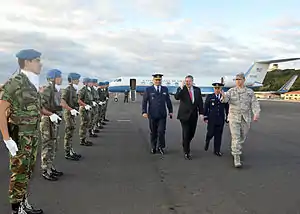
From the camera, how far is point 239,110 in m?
7.71

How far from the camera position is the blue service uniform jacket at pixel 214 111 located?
30.0 ft

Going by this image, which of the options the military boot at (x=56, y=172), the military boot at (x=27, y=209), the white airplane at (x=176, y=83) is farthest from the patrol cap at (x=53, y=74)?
the white airplane at (x=176, y=83)

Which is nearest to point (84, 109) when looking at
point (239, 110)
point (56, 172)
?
point (56, 172)

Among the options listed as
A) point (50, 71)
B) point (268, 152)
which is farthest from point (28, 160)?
point (268, 152)

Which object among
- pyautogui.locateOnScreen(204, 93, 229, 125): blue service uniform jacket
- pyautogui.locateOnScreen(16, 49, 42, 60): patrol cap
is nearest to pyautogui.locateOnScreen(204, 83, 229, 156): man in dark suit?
pyautogui.locateOnScreen(204, 93, 229, 125): blue service uniform jacket

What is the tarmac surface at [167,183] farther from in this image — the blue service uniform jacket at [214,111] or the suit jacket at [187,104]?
the suit jacket at [187,104]

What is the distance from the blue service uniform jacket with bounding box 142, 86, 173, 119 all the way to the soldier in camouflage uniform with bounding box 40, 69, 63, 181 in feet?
10.3

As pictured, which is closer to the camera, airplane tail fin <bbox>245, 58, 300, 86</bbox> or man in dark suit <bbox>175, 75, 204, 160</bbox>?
man in dark suit <bbox>175, 75, 204, 160</bbox>

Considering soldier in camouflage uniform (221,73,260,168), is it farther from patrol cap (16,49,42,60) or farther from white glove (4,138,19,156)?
white glove (4,138,19,156)

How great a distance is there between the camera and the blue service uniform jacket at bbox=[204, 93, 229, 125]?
30.0 ft

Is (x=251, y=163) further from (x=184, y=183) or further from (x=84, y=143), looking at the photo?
(x=84, y=143)

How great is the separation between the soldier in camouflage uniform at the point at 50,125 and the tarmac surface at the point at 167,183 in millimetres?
226

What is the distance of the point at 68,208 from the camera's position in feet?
15.9

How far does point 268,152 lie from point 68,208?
20.4 ft
